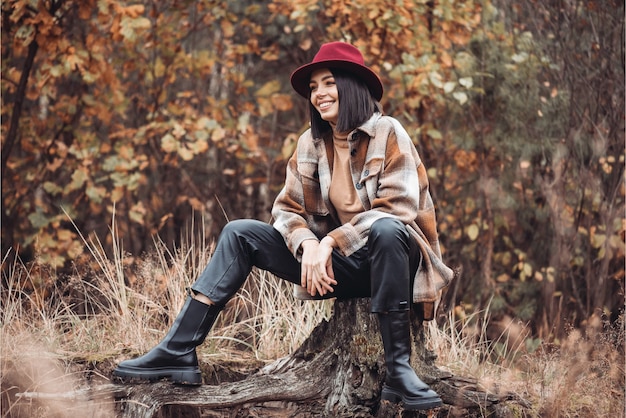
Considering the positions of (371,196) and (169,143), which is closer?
(371,196)

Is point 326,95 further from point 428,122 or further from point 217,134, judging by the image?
point 428,122

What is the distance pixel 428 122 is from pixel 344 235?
3.78 metres

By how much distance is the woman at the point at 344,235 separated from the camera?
3.29 meters

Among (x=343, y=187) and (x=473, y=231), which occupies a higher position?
(x=343, y=187)

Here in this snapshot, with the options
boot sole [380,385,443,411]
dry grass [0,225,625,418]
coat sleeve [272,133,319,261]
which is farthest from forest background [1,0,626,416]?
Answer: boot sole [380,385,443,411]

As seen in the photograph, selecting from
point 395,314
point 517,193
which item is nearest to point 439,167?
point 517,193

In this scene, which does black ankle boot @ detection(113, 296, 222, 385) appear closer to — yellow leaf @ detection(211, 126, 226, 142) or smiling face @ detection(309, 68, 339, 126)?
smiling face @ detection(309, 68, 339, 126)

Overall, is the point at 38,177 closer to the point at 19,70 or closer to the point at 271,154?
the point at 19,70

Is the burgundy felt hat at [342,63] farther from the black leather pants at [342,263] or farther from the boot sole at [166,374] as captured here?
the boot sole at [166,374]

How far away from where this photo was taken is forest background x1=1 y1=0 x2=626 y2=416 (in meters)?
6.34

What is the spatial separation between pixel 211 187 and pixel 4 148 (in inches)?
89.5

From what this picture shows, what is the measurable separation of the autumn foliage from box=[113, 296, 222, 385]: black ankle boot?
2.78 m

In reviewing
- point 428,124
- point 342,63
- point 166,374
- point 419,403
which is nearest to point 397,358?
point 419,403

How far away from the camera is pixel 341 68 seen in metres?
3.71
